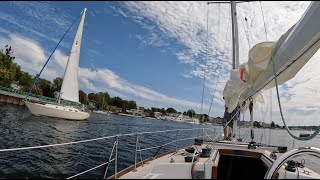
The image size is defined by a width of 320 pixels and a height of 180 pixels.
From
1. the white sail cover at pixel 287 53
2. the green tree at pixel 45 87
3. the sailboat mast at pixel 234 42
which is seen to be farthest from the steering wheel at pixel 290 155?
the green tree at pixel 45 87

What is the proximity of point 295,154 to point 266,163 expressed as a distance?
5.27ft

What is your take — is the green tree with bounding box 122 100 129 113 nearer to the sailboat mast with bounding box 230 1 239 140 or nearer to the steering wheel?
the sailboat mast with bounding box 230 1 239 140

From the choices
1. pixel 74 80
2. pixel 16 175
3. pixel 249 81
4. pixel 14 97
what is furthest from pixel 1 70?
pixel 249 81

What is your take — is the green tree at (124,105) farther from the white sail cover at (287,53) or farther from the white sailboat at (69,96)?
the white sail cover at (287,53)

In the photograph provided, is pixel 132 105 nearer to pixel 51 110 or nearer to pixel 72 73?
pixel 72 73

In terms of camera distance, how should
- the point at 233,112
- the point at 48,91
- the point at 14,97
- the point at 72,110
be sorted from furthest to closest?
the point at 48,91, the point at 14,97, the point at 72,110, the point at 233,112

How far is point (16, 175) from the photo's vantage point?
8.73 metres

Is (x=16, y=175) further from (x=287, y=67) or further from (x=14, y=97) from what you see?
(x=14, y=97)

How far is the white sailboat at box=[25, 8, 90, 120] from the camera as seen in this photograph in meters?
35.8

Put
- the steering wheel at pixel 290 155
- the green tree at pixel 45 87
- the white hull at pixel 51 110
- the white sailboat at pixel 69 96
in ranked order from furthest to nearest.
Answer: the green tree at pixel 45 87, the white sailboat at pixel 69 96, the white hull at pixel 51 110, the steering wheel at pixel 290 155

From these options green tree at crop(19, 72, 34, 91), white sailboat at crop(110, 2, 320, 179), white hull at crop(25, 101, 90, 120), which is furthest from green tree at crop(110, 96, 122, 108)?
white sailboat at crop(110, 2, 320, 179)

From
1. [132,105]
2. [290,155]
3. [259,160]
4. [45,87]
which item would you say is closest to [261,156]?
[259,160]

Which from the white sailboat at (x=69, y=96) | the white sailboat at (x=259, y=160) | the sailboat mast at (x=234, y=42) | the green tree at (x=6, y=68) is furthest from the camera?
the green tree at (x=6, y=68)

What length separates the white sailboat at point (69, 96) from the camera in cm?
3578
